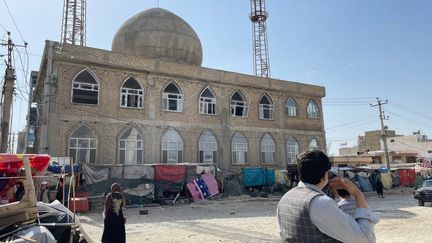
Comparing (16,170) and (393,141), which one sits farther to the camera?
(393,141)

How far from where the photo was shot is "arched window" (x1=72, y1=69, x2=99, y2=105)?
63.1 ft

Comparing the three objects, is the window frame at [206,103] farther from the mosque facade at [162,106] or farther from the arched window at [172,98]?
the arched window at [172,98]

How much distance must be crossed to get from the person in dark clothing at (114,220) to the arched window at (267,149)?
19.4m

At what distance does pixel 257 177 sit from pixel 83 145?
10.9m

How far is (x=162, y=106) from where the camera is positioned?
21.8 m

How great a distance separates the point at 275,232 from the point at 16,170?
21.5 ft

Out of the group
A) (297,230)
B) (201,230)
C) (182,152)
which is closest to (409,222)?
(201,230)

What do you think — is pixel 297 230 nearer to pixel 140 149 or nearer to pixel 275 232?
pixel 275 232

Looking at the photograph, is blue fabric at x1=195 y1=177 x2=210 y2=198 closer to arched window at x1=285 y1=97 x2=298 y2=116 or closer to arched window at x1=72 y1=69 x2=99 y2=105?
arched window at x1=72 y1=69 x2=99 y2=105

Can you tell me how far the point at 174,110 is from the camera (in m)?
22.2

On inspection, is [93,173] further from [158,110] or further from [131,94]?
[158,110]

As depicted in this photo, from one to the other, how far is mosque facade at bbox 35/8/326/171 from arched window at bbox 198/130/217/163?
69mm

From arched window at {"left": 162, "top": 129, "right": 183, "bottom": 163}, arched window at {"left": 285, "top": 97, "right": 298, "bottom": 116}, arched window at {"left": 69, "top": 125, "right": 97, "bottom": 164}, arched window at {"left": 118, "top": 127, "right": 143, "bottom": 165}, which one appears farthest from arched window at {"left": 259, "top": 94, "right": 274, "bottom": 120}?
arched window at {"left": 69, "top": 125, "right": 97, "bottom": 164}

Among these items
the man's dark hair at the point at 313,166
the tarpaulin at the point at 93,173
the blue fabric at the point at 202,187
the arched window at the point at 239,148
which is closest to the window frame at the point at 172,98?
the arched window at the point at 239,148
